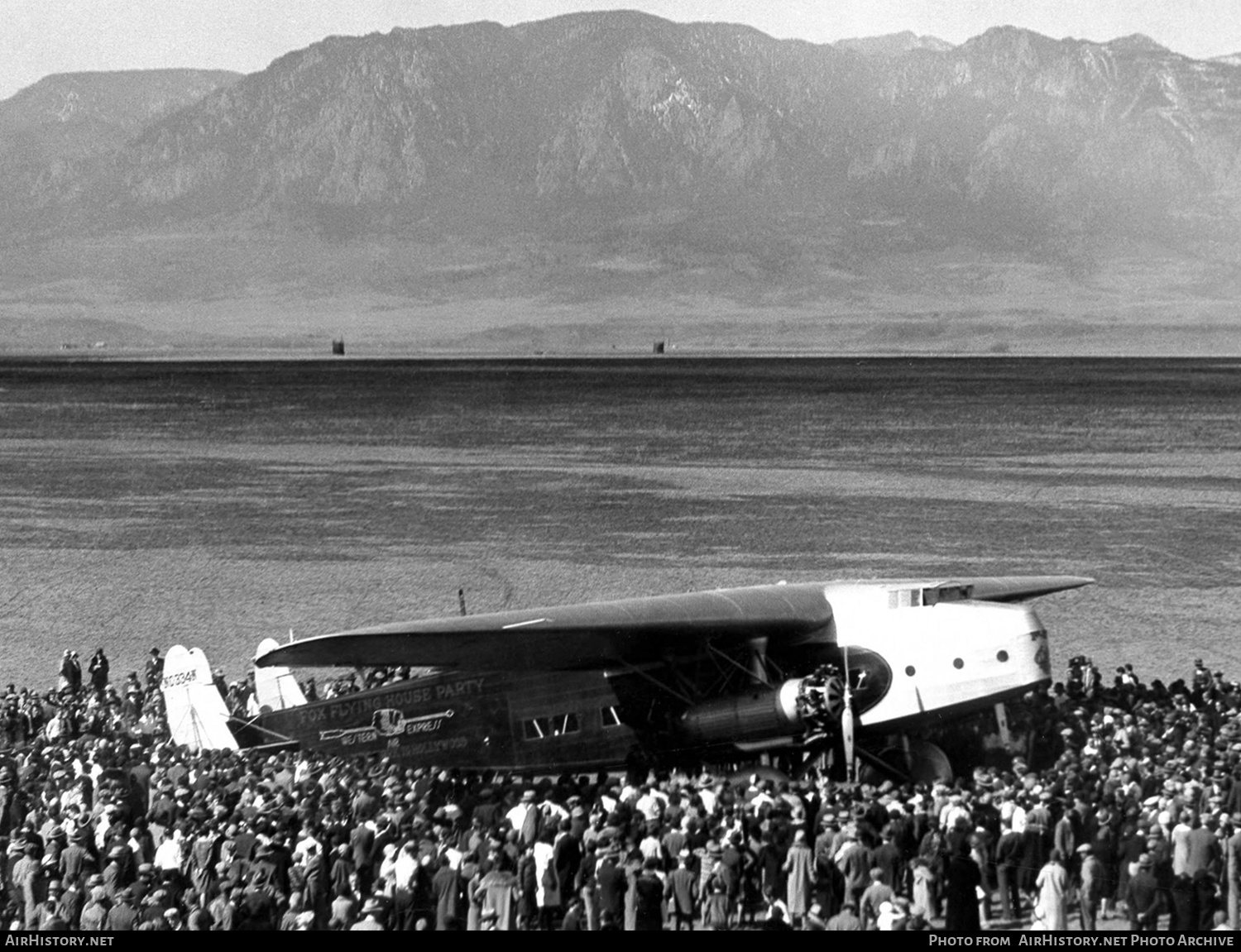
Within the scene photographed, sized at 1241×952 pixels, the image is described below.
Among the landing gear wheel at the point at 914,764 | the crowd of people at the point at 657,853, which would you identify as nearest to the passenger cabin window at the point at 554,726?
the crowd of people at the point at 657,853

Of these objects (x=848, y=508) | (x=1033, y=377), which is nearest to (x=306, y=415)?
(x=848, y=508)

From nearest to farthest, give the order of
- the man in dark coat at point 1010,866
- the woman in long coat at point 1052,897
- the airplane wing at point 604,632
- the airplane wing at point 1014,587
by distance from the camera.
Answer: the woman in long coat at point 1052,897 → the man in dark coat at point 1010,866 → the airplane wing at point 604,632 → the airplane wing at point 1014,587

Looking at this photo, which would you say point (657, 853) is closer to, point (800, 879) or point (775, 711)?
point (800, 879)

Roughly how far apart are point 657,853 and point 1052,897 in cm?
459

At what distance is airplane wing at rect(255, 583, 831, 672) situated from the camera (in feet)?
81.5

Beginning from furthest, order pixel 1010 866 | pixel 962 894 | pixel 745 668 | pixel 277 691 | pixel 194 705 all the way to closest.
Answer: pixel 277 691, pixel 194 705, pixel 745 668, pixel 1010 866, pixel 962 894

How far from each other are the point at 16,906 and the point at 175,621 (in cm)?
2824

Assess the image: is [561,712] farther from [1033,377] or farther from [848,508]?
[1033,377]

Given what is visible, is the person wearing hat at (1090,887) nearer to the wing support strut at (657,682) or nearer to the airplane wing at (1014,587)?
the wing support strut at (657,682)

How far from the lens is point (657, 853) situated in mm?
18891

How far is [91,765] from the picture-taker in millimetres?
25781

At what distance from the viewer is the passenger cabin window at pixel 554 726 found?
2716 centimetres

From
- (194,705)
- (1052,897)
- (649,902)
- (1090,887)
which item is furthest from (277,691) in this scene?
(1052,897)

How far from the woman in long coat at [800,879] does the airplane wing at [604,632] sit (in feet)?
24.7
